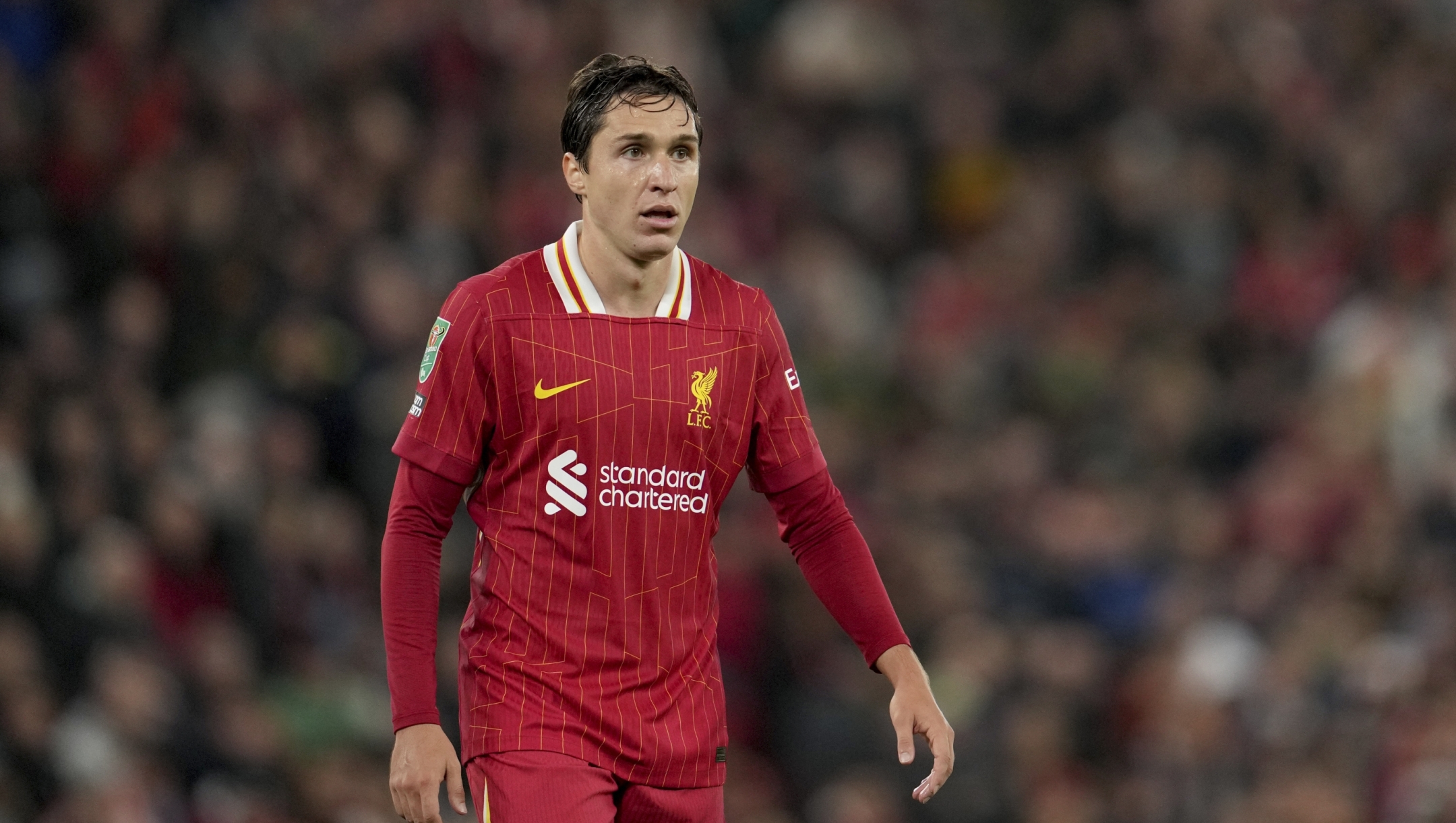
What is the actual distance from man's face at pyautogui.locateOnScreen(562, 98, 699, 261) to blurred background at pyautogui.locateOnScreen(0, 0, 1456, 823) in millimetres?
4438

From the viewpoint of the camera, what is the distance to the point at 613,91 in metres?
4.27

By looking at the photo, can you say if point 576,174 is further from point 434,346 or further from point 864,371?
point 864,371

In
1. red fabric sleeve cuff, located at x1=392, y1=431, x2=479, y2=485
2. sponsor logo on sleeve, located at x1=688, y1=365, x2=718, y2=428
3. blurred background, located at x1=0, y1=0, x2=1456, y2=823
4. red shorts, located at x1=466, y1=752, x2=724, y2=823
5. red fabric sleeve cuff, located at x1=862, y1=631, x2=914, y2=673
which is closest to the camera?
red shorts, located at x1=466, y1=752, x2=724, y2=823

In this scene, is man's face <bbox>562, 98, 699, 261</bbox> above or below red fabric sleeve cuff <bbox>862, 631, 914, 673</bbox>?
above

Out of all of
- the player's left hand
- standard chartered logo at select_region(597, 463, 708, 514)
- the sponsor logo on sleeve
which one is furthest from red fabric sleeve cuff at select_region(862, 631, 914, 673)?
the sponsor logo on sleeve

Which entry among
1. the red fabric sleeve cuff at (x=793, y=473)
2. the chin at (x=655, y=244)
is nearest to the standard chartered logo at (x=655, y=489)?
the red fabric sleeve cuff at (x=793, y=473)

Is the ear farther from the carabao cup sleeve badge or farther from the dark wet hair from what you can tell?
the carabao cup sleeve badge

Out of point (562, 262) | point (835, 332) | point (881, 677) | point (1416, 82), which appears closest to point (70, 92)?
point (835, 332)

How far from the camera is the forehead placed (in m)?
4.23

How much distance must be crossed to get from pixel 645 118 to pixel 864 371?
23.6 feet

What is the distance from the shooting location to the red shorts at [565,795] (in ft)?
13.4

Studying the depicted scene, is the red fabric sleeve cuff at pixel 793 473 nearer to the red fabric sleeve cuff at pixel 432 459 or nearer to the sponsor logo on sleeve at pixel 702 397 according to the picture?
the sponsor logo on sleeve at pixel 702 397

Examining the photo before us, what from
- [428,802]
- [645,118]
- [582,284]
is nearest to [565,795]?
[428,802]

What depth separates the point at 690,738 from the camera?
4289 millimetres
